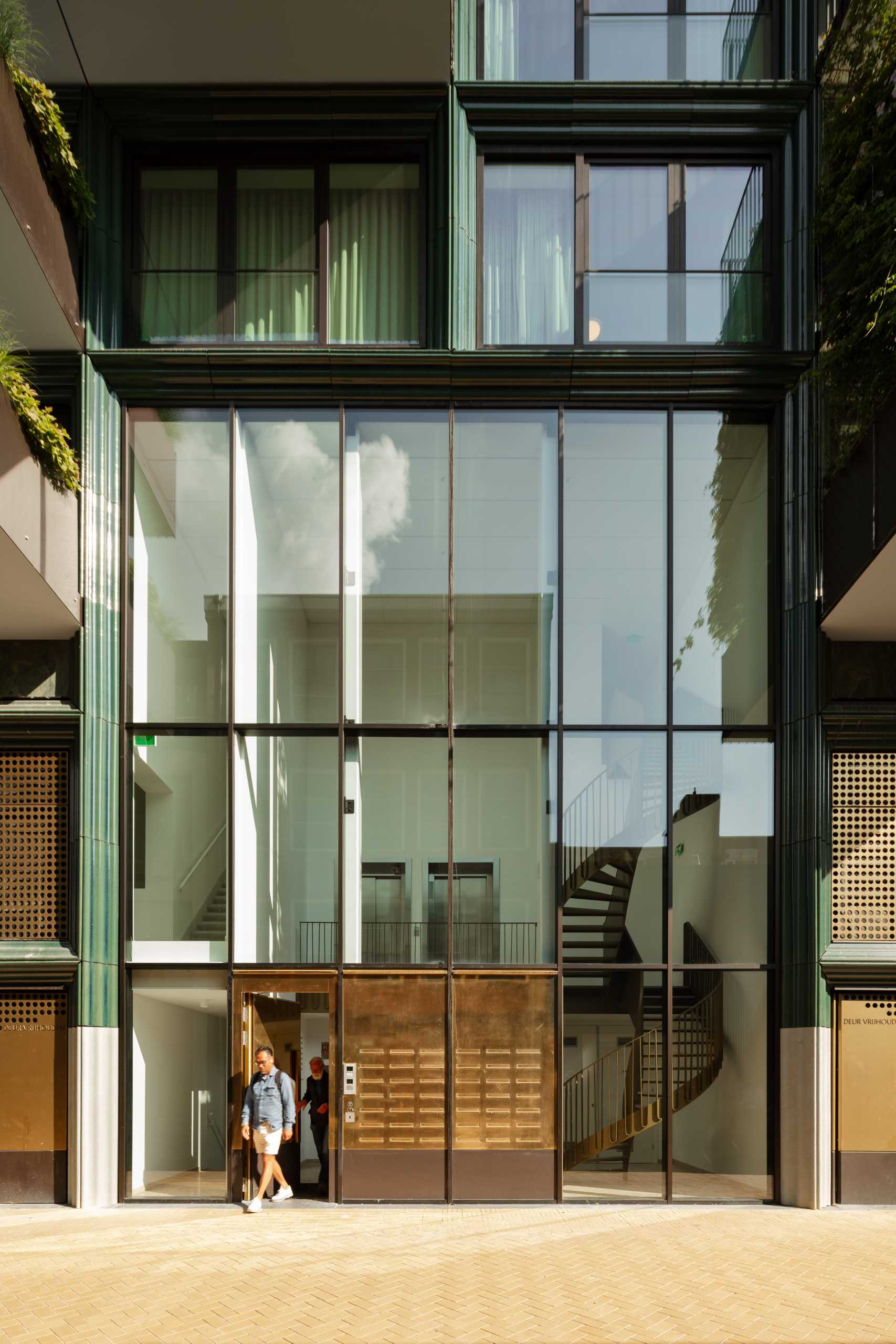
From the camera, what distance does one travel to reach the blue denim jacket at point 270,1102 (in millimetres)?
10602

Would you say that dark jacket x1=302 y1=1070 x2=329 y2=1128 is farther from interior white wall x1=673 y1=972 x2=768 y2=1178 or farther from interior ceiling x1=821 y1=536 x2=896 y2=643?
interior ceiling x1=821 y1=536 x2=896 y2=643

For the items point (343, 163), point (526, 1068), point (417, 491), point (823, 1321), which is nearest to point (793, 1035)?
point (526, 1068)

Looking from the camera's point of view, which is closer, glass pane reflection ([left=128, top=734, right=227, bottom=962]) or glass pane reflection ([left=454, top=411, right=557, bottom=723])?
glass pane reflection ([left=128, top=734, right=227, bottom=962])

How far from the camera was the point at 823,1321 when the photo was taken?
7332 millimetres

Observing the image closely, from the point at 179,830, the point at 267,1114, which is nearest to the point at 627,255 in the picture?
the point at 179,830

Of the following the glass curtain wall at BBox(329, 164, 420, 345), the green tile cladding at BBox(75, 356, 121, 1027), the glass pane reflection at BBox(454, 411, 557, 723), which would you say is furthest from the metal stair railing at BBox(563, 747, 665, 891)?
the glass curtain wall at BBox(329, 164, 420, 345)

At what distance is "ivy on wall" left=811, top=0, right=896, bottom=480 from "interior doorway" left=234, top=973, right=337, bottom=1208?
24.4 ft

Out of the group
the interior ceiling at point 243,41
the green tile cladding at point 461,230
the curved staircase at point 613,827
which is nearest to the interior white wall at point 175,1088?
the curved staircase at point 613,827

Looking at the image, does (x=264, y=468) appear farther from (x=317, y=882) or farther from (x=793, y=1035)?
(x=793, y=1035)

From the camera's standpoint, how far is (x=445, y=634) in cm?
1170

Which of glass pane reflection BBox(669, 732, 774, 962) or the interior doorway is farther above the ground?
glass pane reflection BBox(669, 732, 774, 962)

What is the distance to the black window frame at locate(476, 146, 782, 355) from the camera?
38.9 ft

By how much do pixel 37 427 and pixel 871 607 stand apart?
818 cm

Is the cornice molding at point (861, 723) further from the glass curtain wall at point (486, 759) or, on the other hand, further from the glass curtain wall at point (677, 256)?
the glass curtain wall at point (677, 256)
